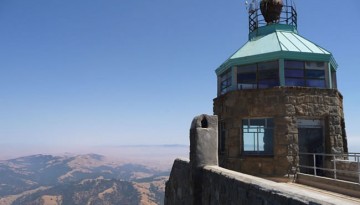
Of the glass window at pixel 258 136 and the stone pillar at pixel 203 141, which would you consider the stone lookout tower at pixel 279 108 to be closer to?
the glass window at pixel 258 136

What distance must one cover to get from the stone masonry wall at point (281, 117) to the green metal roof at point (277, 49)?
1512mm

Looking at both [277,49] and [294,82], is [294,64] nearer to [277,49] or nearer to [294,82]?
[294,82]

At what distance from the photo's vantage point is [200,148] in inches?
335

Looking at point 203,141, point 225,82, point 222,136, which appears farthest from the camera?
point 225,82

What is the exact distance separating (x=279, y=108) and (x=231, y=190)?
8750 mm

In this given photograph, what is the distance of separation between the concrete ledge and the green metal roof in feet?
17.8

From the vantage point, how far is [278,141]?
1377 centimetres

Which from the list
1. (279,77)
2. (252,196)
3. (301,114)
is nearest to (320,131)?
(301,114)

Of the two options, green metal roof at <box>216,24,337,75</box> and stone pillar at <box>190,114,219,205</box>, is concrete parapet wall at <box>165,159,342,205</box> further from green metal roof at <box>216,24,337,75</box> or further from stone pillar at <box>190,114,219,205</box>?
green metal roof at <box>216,24,337,75</box>

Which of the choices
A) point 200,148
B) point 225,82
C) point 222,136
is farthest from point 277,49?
point 200,148

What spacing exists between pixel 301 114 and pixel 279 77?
1.88 m

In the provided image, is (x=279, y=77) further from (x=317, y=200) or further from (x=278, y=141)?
(x=317, y=200)

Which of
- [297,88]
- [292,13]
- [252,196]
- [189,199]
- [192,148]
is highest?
[292,13]

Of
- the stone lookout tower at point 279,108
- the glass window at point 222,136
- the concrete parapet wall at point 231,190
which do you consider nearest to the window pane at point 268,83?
the stone lookout tower at point 279,108
